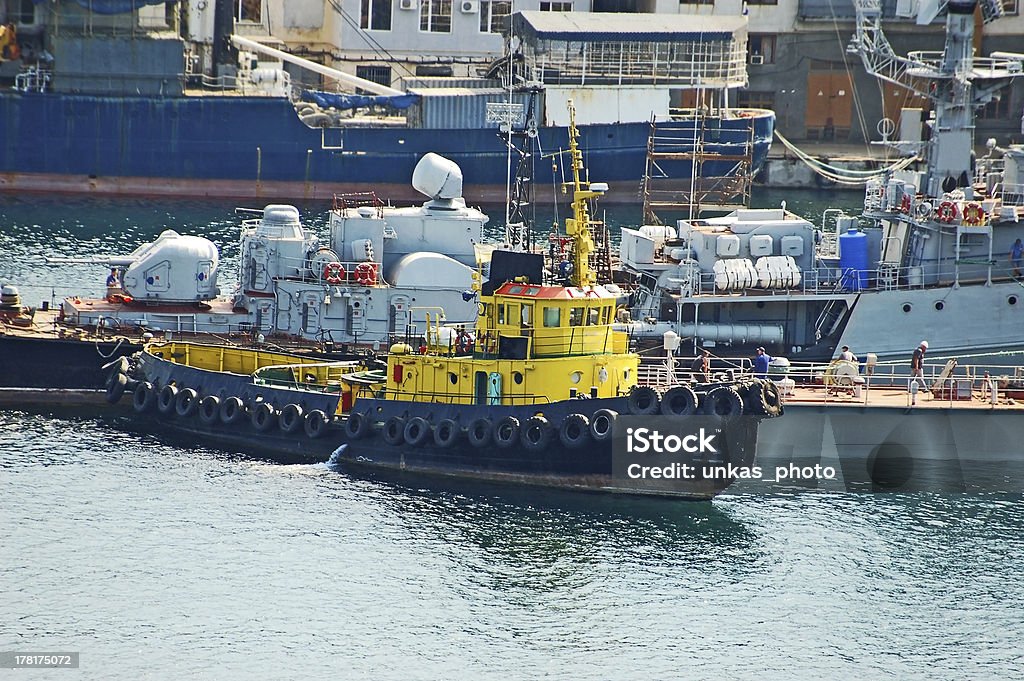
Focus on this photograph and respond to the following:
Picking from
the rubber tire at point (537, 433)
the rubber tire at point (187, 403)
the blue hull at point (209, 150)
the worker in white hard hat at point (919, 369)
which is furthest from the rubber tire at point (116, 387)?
the blue hull at point (209, 150)

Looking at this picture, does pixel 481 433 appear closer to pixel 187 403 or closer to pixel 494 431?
pixel 494 431

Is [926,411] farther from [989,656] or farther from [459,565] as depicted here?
[459,565]

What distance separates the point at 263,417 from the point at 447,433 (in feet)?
14.8

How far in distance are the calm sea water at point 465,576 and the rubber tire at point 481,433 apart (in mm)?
959

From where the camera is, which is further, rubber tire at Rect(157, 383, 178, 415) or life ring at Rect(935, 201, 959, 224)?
life ring at Rect(935, 201, 959, 224)

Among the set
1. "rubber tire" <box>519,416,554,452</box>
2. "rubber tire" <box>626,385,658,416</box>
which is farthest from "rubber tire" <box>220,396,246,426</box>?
"rubber tire" <box>626,385,658,416</box>

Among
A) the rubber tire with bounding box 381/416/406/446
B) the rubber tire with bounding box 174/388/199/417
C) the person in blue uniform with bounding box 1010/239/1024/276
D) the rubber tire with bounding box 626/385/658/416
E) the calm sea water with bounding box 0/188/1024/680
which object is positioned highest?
the person in blue uniform with bounding box 1010/239/1024/276

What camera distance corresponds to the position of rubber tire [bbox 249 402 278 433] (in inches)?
1483

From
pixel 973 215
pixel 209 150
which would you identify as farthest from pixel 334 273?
pixel 209 150

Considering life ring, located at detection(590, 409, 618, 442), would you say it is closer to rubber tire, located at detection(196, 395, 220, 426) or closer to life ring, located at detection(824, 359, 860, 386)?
life ring, located at detection(824, 359, 860, 386)

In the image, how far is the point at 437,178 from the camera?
143 ft

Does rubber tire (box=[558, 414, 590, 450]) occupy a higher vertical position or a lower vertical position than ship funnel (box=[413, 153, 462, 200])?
lower

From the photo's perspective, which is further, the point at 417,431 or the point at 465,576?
the point at 417,431

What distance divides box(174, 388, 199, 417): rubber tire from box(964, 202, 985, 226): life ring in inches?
745
